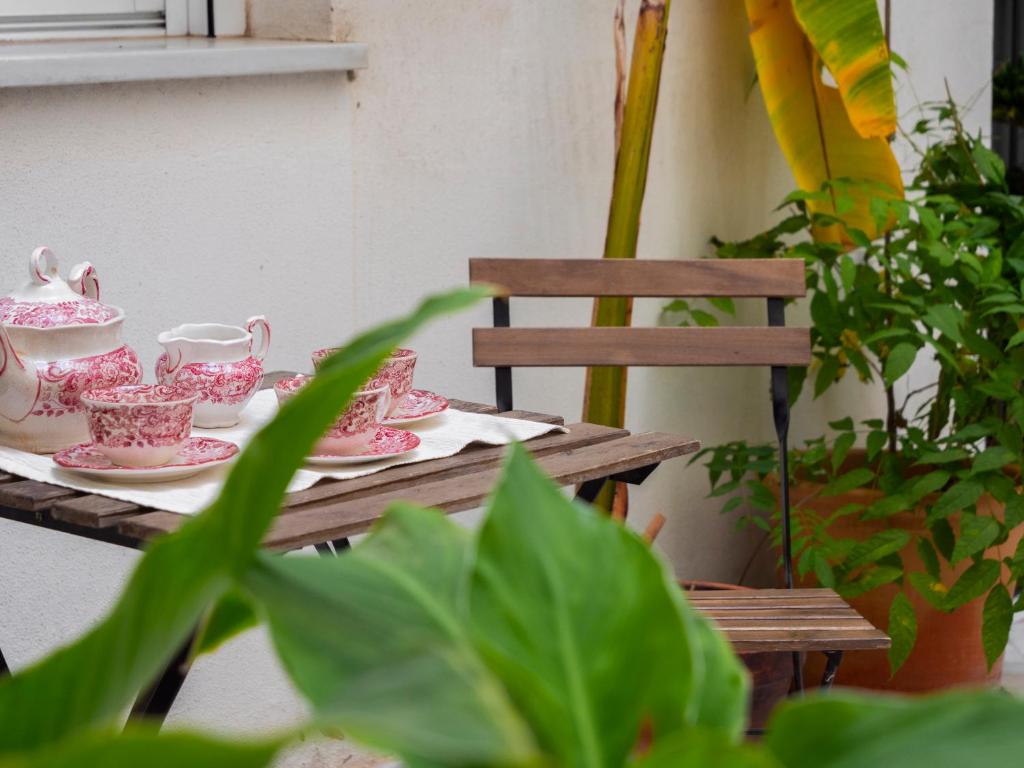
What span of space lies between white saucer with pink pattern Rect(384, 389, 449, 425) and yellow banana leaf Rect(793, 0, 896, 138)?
136 cm

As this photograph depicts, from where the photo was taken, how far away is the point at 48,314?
1.52 meters

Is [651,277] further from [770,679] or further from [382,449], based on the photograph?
[382,449]

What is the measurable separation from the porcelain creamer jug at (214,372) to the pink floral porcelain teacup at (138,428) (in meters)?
0.16

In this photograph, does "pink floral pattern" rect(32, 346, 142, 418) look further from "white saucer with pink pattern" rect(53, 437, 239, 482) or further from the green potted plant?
the green potted plant

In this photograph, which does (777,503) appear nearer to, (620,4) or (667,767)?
(620,4)

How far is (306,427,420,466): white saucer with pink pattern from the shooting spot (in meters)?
1.50

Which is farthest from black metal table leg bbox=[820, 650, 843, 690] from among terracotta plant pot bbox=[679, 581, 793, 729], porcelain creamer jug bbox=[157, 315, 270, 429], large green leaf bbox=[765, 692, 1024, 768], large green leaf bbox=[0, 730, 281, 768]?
large green leaf bbox=[0, 730, 281, 768]

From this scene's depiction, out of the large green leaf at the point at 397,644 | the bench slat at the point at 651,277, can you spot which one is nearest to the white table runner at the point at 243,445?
the bench slat at the point at 651,277

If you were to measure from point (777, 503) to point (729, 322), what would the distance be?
2.04 ft

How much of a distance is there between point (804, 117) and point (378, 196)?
995mm

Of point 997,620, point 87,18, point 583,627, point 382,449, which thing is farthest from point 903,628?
point 583,627

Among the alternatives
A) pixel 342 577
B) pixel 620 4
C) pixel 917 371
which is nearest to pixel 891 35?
pixel 917 371

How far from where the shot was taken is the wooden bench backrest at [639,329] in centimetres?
222

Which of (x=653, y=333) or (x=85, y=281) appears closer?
(x=85, y=281)
